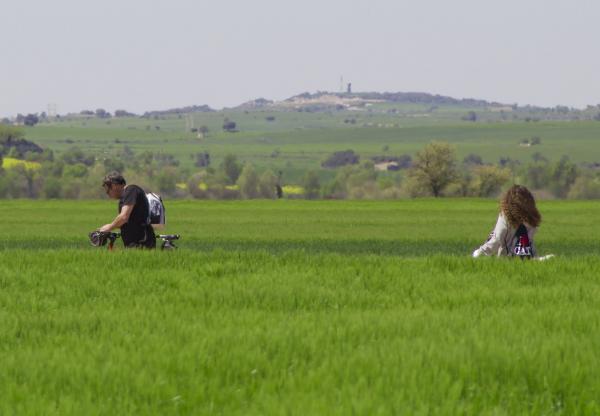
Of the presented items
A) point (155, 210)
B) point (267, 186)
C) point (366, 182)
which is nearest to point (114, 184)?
point (155, 210)

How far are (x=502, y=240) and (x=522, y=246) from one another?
252mm

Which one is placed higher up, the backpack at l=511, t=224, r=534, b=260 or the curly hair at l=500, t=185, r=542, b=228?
the curly hair at l=500, t=185, r=542, b=228

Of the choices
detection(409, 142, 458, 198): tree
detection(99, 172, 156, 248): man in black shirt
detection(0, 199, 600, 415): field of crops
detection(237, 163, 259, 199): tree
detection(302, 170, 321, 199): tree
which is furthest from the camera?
detection(302, 170, 321, 199): tree

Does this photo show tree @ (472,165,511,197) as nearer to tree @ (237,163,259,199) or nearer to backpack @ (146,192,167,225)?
tree @ (237,163,259,199)

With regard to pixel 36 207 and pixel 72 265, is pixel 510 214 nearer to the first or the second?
pixel 72 265

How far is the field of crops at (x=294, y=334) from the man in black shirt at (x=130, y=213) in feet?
2.34

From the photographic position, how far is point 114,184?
14.7 m

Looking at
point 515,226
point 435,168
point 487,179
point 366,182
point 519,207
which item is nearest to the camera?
point 519,207

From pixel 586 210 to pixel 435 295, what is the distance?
70491 mm

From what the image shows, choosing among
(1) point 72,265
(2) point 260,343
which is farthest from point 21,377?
(1) point 72,265

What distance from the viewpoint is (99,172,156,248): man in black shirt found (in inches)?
574

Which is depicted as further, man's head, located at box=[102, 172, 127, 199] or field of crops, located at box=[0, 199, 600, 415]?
man's head, located at box=[102, 172, 127, 199]

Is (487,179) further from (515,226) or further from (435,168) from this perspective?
(515,226)

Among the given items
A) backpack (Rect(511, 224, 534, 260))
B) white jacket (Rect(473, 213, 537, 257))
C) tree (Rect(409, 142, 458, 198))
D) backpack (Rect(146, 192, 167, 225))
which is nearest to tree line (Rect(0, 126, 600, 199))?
tree (Rect(409, 142, 458, 198))
